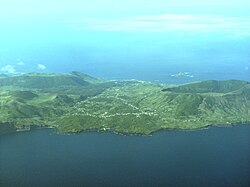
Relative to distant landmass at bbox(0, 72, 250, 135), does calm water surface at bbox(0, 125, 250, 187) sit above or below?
below

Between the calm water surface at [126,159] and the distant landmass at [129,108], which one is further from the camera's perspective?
the distant landmass at [129,108]

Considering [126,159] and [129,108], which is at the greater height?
[129,108]

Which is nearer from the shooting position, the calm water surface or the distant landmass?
the calm water surface

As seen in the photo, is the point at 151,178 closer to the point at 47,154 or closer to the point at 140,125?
the point at 47,154

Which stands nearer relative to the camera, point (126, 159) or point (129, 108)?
point (126, 159)
